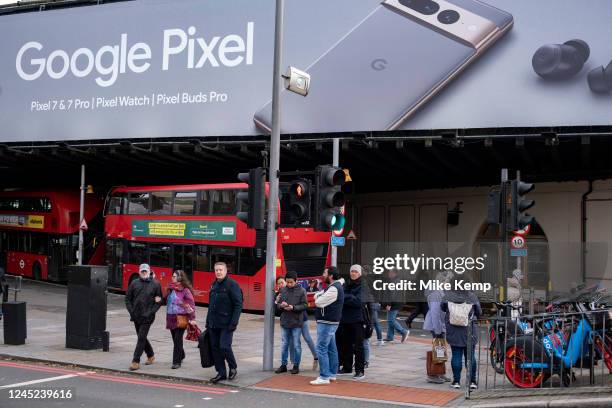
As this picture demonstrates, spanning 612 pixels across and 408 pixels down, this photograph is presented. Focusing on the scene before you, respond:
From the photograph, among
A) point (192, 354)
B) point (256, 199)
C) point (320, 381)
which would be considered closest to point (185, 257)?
point (192, 354)

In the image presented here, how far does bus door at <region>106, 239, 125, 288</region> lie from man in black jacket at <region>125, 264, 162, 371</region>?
13633mm

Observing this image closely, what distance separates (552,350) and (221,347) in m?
4.52

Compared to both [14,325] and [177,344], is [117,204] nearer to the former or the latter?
[14,325]

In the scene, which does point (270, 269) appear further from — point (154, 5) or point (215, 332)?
point (154, 5)

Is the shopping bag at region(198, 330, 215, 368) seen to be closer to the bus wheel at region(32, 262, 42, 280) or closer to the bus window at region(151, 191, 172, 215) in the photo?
the bus window at region(151, 191, 172, 215)

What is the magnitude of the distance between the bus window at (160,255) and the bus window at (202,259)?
132cm

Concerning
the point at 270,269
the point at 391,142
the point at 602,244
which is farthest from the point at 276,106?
the point at 602,244

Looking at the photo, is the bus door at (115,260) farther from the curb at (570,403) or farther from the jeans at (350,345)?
the curb at (570,403)

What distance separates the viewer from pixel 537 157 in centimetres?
2212

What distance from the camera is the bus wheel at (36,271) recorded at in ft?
92.6

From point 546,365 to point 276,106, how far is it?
5528 mm

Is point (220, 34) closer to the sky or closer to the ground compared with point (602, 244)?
closer to the sky

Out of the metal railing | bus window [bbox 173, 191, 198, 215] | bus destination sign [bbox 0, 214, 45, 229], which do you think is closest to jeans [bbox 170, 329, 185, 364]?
the metal railing

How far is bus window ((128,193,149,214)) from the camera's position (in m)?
22.9
